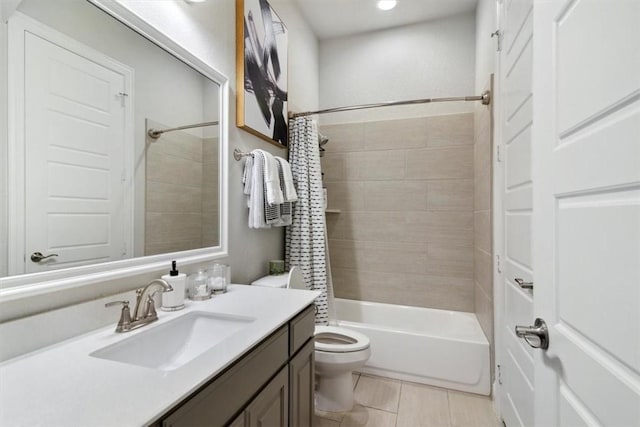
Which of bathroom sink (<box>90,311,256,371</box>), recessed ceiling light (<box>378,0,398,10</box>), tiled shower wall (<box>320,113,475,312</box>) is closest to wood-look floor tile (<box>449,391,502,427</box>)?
tiled shower wall (<box>320,113,475,312</box>)

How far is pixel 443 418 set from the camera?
1.75 meters

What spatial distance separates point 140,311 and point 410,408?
5.63ft

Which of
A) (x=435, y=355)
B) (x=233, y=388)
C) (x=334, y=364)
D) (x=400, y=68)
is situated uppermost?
(x=400, y=68)

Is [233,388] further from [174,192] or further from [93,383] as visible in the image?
[174,192]

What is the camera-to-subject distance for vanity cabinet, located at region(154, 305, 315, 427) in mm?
688

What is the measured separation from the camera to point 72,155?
0.92 m

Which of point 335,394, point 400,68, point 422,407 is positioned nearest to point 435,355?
point 422,407

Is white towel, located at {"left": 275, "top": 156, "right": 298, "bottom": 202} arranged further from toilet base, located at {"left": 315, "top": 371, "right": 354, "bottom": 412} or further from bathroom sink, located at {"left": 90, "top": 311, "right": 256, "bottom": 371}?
toilet base, located at {"left": 315, "top": 371, "right": 354, "bottom": 412}

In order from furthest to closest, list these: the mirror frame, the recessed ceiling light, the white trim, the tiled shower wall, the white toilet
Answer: the tiled shower wall < the recessed ceiling light < the white toilet < the white trim < the mirror frame

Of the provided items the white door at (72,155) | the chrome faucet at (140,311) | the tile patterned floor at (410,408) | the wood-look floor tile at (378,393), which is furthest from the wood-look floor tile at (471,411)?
the white door at (72,155)

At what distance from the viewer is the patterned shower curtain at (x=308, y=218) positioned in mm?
2273

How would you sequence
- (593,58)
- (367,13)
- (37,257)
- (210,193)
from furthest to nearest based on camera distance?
(367,13) < (210,193) < (37,257) < (593,58)

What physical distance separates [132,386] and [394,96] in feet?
9.45

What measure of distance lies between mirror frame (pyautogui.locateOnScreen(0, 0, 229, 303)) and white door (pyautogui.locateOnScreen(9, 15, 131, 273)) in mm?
32
